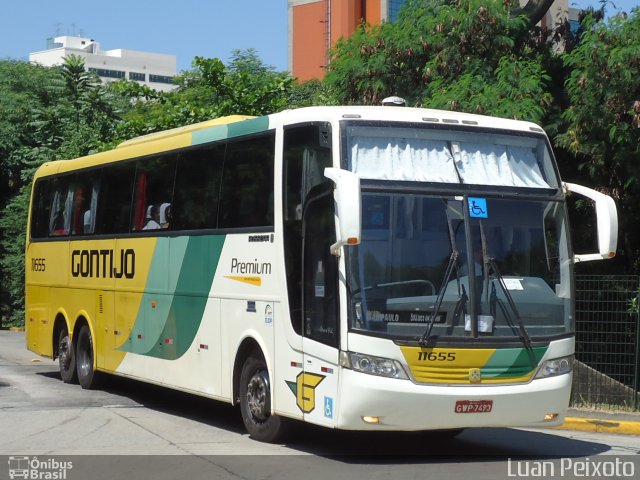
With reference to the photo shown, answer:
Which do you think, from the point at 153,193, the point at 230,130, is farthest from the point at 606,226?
the point at 153,193

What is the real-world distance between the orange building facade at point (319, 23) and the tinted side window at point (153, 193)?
82371mm

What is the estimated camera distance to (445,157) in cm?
1097

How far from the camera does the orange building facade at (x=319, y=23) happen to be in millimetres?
99688

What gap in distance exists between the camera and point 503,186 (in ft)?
35.8

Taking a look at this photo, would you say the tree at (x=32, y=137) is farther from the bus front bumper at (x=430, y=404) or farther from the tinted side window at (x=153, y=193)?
the bus front bumper at (x=430, y=404)

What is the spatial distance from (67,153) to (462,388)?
2557 centimetres

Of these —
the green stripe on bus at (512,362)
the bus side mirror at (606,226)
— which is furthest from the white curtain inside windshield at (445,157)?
the green stripe on bus at (512,362)

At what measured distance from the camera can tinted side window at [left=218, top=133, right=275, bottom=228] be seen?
1186cm

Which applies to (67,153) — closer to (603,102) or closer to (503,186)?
(603,102)

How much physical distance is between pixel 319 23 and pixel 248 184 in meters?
94.3

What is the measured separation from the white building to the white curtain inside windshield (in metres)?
169

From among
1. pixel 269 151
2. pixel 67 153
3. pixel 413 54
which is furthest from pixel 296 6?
pixel 269 151

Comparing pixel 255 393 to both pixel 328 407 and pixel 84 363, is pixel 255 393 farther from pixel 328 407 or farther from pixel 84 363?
pixel 84 363

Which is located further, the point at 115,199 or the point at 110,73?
the point at 110,73
